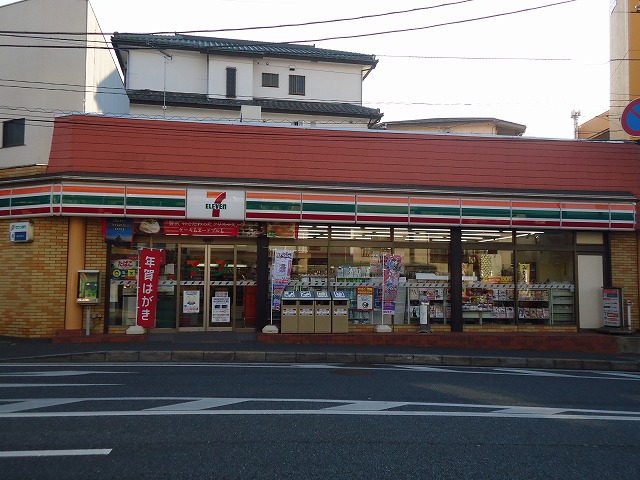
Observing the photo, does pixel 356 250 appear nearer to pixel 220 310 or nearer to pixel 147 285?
pixel 220 310

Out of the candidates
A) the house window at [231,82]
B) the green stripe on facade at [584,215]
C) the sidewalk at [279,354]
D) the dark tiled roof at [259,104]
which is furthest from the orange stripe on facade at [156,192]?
the house window at [231,82]

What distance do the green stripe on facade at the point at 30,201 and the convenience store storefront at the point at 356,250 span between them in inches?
1.5

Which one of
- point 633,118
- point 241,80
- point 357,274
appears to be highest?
point 241,80

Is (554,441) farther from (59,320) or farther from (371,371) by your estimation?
(59,320)

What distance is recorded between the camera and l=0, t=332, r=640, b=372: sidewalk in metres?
12.4

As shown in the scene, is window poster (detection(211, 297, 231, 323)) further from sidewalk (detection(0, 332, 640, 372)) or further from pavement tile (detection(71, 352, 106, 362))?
pavement tile (detection(71, 352, 106, 362))

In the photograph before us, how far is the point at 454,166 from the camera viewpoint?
1606 centimetres

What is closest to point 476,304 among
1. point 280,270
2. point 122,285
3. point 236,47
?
point 280,270

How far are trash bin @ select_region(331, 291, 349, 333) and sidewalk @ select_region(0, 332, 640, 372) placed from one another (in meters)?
0.49

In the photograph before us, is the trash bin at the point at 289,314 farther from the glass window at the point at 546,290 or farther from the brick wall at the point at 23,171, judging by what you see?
the brick wall at the point at 23,171

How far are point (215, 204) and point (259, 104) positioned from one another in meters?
19.8

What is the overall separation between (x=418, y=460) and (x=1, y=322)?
1299 centimetres

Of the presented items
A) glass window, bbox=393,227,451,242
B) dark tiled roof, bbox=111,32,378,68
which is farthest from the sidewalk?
dark tiled roof, bbox=111,32,378,68

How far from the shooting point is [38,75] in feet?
65.8
